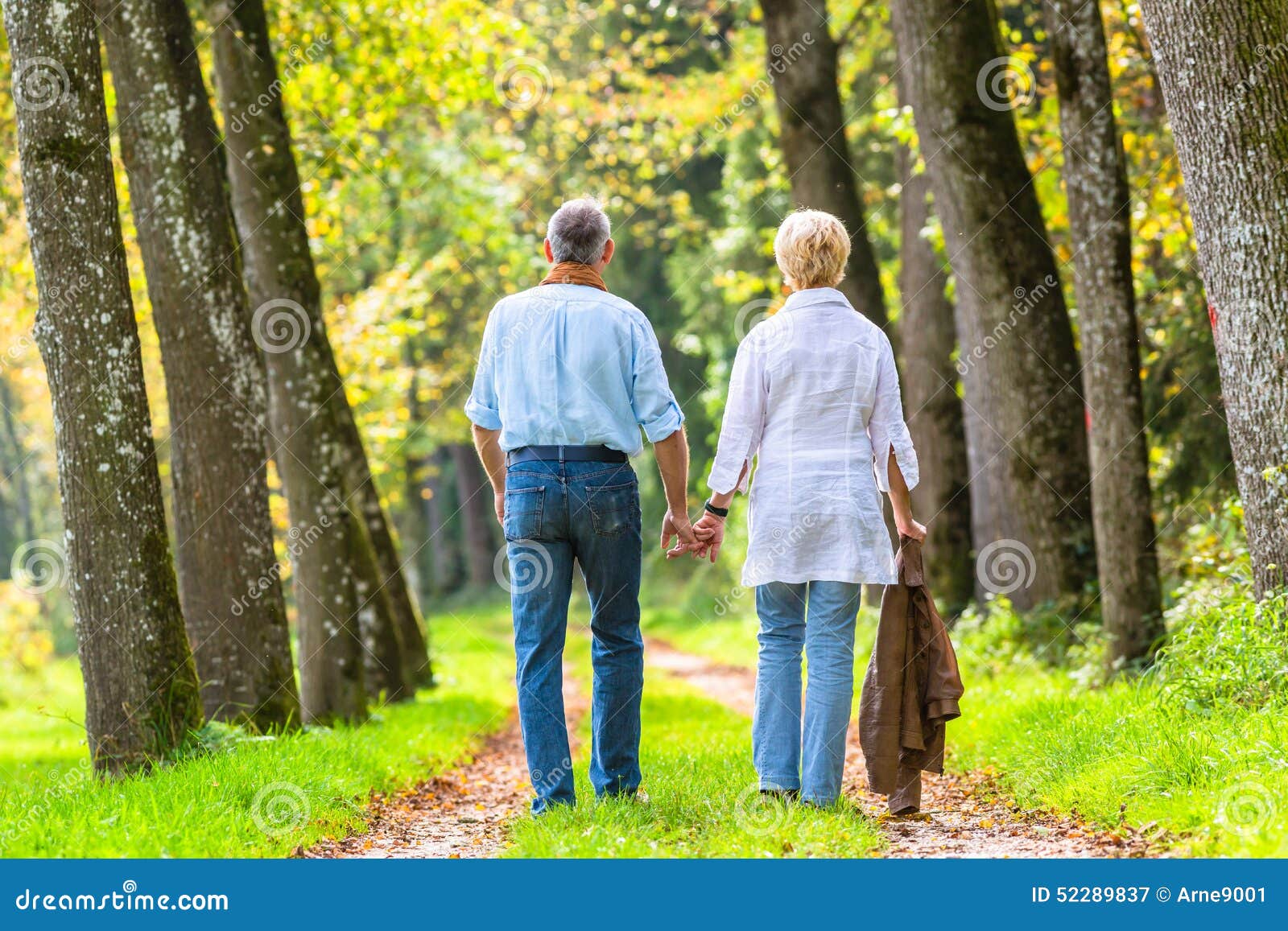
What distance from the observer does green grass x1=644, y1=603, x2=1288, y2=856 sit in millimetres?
4355

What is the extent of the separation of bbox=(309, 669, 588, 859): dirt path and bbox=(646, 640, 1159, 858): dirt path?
63.6 inches

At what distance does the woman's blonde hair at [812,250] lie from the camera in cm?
553

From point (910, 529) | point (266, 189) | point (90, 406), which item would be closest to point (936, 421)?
point (266, 189)

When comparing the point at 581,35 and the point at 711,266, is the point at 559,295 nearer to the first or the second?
the point at 711,266

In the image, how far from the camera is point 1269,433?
618cm

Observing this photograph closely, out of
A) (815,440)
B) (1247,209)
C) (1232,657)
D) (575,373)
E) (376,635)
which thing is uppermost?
(1247,209)

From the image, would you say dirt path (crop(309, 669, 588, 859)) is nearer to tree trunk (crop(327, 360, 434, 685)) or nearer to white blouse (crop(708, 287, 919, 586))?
white blouse (crop(708, 287, 919, 586))

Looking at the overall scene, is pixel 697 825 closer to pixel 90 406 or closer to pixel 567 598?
pixel 567 598

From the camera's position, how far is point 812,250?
553 cm

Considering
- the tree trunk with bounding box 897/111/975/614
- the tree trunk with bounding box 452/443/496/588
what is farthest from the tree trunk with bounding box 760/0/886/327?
the tree trunk with bounding box 452/443/496/588

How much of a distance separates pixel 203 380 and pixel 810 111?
6.79m

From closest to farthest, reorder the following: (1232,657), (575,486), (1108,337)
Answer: (575,486)
(1232,657)
(1108,337)

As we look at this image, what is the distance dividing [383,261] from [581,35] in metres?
6.56
